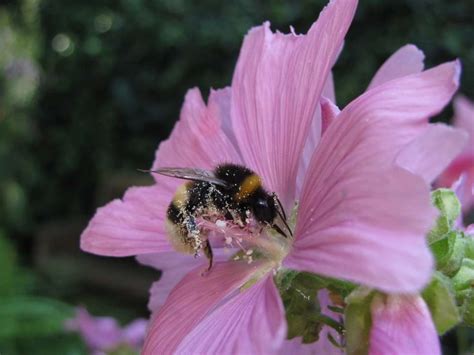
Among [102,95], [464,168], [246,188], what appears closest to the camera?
[246,188]

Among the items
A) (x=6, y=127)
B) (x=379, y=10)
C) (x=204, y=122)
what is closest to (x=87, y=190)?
(x=6, y=127)

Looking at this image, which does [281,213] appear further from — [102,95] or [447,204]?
[102,95]

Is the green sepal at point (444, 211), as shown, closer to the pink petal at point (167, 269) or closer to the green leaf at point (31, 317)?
the pink petal at point (167, 269)

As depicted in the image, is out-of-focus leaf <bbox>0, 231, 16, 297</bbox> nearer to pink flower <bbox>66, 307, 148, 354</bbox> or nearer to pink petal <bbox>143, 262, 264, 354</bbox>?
pink flower <bbox>66, 307, 148, 354</bbox>

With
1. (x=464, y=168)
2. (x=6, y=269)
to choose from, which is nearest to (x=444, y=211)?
(x=464, y=168)

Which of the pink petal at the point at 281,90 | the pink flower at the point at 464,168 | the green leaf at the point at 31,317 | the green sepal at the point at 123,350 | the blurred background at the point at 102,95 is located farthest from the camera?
the blurred background at the point at 102,95

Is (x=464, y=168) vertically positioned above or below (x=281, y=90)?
below

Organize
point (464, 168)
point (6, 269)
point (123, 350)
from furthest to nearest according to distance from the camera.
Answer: point (6, 269) → point (123, 350) → point (464, 168)

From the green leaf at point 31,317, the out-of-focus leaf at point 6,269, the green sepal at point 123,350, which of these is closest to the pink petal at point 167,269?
the green sepal at point 123,350
